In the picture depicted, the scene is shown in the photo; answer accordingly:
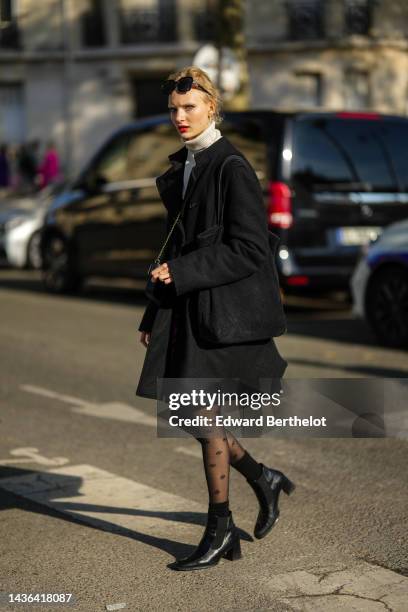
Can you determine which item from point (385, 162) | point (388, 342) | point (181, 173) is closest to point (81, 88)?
point (385, 162)

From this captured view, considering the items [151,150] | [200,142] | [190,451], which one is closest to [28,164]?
[151,150]

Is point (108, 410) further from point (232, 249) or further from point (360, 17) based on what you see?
point (360, 17)

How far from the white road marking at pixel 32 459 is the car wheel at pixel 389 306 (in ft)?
14.2

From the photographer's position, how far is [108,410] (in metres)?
7.55

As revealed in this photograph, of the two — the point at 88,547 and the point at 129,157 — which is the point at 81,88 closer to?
the point at 129,157

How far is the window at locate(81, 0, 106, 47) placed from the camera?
34.6 m

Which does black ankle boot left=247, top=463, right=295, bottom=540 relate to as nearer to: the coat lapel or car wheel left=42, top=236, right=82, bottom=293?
the coat lapel

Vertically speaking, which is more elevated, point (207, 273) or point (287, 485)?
point (207, 273)

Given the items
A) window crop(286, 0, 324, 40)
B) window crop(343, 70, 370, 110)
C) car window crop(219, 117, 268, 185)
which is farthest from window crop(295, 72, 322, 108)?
car window crop(219, 117, 268, 185)

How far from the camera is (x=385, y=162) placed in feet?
39.2

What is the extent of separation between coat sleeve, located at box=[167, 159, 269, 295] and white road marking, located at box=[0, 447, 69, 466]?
224 cm

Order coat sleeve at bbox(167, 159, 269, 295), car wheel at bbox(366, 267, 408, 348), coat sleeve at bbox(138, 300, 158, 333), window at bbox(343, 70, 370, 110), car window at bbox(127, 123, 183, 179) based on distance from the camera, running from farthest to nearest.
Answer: window at bbox(343, 70, 370, 110), car window at bbox(127, 123, 183, 179), car wheel at bbox(366, 267, 408, 348), coat sleeve at bbox(138, 300, 158, 333), coat sleeve at bbox(167, 159, 269, 295)

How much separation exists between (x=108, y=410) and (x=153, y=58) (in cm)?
2764

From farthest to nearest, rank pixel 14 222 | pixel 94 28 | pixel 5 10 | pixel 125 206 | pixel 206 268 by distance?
pixel 94 28 < pixel 14 222 < pixel 125 206 < pixel 5 10 < pixel 206 268
